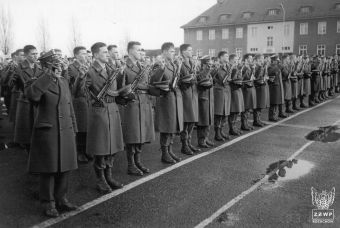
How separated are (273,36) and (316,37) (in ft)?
17.6

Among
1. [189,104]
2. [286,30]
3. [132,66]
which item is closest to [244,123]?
[189,104]

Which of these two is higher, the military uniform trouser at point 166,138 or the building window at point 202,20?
the building window at point 202,20

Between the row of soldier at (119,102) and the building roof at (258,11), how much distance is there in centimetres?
4081

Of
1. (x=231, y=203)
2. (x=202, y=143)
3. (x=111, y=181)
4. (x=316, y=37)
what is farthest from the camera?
(x=316, y=37)

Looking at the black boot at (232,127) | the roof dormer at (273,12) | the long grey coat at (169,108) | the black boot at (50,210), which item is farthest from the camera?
the roof dormer at (273,12)

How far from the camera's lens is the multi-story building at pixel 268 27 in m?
48.2

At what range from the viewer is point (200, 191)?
557 cm

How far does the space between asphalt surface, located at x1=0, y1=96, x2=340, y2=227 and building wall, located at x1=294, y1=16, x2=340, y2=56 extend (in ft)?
→ 143

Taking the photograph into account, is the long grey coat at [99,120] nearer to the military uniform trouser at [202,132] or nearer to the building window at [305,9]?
the military uniform trouser at [202,132]

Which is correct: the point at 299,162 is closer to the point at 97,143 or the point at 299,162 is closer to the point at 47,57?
the point at 97,143

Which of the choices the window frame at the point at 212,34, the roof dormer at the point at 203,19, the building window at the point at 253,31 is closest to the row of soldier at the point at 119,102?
the building window at the point at 253,31

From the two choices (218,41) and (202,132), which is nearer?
Answer: (202,132)

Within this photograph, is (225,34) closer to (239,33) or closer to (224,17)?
(239,33)

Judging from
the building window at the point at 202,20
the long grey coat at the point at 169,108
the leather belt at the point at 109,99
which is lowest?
the long grey coat at the point at 169,108
